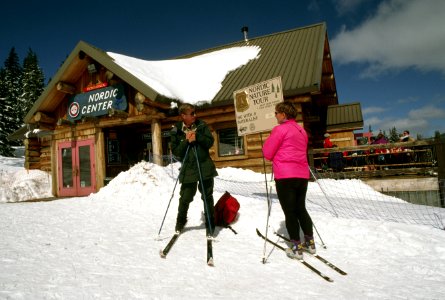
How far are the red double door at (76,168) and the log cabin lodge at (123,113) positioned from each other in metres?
0.04

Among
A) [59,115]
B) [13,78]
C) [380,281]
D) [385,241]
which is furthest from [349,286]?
[13,78]

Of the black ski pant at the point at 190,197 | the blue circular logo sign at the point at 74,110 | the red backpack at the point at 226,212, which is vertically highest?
the blue circular logo sign at the point at 74,110

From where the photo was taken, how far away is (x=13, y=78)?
4650cm

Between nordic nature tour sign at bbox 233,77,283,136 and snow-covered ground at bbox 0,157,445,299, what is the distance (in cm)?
170

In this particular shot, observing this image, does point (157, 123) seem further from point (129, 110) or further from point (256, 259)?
point (256, 259)

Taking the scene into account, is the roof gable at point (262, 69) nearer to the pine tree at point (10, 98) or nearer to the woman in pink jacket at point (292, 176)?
the woman in pink jacket at point (292, 176)

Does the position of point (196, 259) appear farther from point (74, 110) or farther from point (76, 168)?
point (74, 110)

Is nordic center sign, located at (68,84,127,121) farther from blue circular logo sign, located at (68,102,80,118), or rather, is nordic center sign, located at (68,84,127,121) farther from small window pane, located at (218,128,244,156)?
small window pane, located at (218,128,244,156)

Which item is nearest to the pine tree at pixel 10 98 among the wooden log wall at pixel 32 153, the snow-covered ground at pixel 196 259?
the wooden log wall at pixel 32 153

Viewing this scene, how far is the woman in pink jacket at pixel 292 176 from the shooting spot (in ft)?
12.1

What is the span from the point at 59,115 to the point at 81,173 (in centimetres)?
292

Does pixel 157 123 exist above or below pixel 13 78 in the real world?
below

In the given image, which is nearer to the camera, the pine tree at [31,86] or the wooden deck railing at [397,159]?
the wooden deck railing at [397,159]

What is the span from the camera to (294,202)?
3705 millimetres
